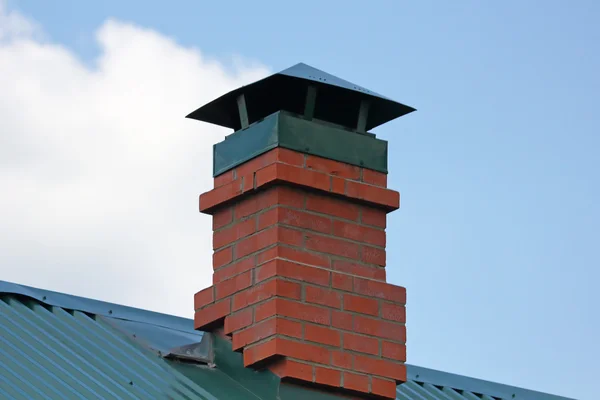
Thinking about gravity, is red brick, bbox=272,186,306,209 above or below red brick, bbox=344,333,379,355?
above

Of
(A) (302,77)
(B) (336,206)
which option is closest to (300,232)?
(B) (336,206)

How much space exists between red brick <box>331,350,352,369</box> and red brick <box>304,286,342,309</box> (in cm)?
27

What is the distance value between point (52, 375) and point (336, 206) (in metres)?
1.99

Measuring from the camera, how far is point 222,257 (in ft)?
29.9

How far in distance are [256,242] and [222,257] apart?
1.07 feet

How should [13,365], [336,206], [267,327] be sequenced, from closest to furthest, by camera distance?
[13,365] → [267,327] → [336,206]

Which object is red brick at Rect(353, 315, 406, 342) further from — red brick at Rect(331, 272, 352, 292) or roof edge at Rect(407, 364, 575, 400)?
roof edge at Rect(407, 364, 575, 400)

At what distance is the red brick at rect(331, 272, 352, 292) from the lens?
29.0 ft

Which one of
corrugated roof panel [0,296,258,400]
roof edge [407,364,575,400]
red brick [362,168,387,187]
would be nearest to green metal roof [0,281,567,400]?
corrugated roof panel [0,296,258,400]

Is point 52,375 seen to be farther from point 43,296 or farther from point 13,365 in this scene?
point 43,296

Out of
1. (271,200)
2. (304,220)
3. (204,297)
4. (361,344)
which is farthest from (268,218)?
(361,344)

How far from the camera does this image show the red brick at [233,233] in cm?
896

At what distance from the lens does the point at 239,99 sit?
940 cm

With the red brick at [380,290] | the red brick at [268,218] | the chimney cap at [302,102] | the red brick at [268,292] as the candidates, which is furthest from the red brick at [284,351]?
the chimney cap at [302,102]
